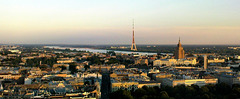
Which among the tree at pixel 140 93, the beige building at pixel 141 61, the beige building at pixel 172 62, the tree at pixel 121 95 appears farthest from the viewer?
the beige building at pixel 141 61

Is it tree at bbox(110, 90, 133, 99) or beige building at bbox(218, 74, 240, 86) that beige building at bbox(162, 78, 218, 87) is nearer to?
beige building at bbox(218, 74, 240, 86)

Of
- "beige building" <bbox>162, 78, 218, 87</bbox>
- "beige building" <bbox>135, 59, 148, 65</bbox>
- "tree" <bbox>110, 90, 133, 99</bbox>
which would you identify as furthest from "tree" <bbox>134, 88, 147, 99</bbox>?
"beige building" <bbox>135, 59, 148, 65</bbox>

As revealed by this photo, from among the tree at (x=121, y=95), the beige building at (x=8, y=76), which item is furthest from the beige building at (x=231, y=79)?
the beige building at (x=8, y=76)

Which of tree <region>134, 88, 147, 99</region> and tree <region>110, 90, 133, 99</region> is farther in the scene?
tree <region>134, 88, 147, 99</region>

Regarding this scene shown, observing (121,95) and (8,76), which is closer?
(121,95)

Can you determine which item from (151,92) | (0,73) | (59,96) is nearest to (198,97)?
(151,92)

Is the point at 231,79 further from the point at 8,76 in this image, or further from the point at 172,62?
the point at 172,62

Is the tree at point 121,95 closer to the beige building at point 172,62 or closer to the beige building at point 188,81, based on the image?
the beige building at point 188,81

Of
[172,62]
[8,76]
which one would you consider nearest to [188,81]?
[8,76]

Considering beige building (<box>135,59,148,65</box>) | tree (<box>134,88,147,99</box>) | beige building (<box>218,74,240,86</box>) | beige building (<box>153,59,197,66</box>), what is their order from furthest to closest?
beige building (<box>135,59,148,65</box>)
beige building (<box>153,59,197,66</box>)
beige building (<box>218,74,240,86</box>)
tree (<box>134,88,147,99</box>)

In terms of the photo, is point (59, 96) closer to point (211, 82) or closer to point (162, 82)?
point (162, 82)

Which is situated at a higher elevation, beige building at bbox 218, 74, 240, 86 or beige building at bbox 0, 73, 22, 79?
beige building at bbox 218, 74, 240, 86
